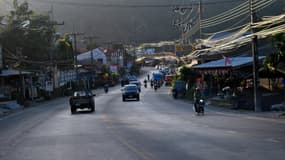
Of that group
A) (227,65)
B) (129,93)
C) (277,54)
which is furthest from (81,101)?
(277,54)

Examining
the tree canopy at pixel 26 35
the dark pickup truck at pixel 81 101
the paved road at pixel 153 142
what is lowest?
the paved road at pixel 153 142

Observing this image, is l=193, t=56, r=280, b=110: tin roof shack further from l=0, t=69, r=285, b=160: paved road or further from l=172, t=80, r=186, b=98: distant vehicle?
l=0, t=69, r=285, b=160: paved road

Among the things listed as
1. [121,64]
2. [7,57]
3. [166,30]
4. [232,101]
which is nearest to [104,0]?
[166,30]

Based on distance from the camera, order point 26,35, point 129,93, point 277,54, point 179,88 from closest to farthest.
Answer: point 277,54
point 129,93
point 179,88
point 26,35

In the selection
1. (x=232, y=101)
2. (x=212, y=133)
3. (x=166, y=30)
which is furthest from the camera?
(x=166, y=30)

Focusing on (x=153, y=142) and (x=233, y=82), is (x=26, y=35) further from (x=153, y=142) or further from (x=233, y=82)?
(x=153, y=142)

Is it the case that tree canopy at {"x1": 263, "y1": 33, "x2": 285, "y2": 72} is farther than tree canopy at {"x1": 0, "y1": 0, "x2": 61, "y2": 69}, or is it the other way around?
tree canopy at {"x1": 0, "y1": 0, "x2": 61, "y2": 69}

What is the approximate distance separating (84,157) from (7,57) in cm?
4612

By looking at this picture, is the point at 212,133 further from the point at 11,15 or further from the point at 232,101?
the point at 11,15

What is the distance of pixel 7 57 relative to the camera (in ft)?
184

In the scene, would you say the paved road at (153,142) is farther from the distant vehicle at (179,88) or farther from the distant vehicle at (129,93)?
the distant vehicle at (179,88)

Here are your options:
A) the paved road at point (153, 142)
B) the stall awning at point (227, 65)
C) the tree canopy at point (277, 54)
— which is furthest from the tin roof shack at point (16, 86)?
the tree canopy at point (277, 54)

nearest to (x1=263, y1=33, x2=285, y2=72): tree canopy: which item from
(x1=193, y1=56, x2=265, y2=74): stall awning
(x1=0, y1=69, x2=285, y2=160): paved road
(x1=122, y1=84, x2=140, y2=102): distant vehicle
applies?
(x1=0, y1=69, x2=285, y2=160): paved road

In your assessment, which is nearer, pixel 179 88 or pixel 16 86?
pixel 179 88
